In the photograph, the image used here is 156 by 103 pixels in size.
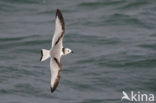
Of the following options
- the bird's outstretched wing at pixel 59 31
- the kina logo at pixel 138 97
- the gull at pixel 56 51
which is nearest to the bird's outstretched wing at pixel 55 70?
the gull at pixel 56 51

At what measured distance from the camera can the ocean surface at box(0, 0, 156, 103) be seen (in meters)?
15.6

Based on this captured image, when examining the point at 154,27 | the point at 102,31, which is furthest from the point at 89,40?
the point at 154,27

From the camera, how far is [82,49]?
18.0 m

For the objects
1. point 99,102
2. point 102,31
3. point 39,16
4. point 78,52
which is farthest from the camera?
point 39,16

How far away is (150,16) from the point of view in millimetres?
20438

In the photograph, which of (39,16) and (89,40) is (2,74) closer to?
(89,40)

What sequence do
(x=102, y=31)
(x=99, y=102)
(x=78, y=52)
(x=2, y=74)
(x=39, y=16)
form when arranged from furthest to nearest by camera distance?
1. (x=39, y=16)
2. (x=102, y=31)
3. (x=78, y=52)
4. (x=2, y=74)
5. (x=99, y=102)

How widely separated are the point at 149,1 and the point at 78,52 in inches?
191

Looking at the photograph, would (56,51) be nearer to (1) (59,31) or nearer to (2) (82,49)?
(1) (59,31)

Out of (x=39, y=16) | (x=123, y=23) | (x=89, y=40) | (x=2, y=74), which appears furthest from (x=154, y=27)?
(x=2, y=74)

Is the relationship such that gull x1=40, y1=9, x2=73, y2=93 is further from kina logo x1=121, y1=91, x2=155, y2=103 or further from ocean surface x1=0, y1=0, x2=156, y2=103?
kina logo x1=121, y1=91, x2=155, y2=103

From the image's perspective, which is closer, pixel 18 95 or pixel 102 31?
pixel 18 95

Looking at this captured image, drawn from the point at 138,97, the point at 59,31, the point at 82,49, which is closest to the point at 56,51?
the point at 59,31

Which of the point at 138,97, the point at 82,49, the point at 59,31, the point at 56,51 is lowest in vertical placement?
the point at 138,97
